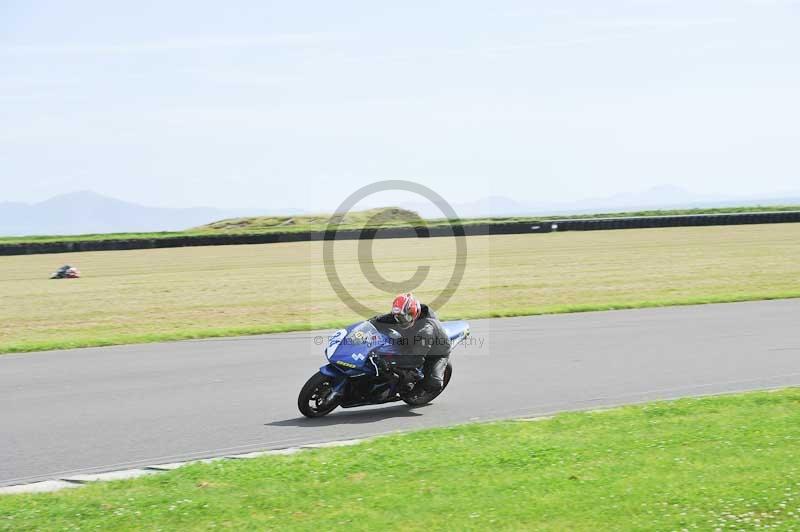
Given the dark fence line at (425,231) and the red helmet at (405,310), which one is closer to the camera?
the red helmet at (405,310)

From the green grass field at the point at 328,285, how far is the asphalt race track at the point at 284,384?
311 cm

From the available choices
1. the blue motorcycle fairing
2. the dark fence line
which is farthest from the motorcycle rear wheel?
the dark fence line

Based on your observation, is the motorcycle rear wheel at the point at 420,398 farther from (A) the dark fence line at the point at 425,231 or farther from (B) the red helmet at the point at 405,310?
(A) the dark fence line at the point at 425,231

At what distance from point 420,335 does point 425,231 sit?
154ft

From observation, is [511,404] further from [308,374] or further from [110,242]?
[110,242]

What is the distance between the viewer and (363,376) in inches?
432

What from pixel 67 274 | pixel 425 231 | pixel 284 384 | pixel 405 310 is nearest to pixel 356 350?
pixel 405 310

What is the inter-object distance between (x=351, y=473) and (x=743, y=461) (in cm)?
324

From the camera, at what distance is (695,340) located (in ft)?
52.5

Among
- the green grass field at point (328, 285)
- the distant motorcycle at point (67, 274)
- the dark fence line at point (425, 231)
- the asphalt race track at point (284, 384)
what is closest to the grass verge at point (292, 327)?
the green grass field at point (328, 285)

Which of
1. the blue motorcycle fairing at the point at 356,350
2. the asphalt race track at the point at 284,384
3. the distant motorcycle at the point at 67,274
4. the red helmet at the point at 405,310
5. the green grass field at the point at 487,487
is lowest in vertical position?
the asphalt race track at the point at 284,384

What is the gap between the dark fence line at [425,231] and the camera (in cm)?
5062

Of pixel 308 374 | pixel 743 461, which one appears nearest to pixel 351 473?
pixel 743 461

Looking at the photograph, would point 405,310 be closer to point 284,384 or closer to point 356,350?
point 356,350
